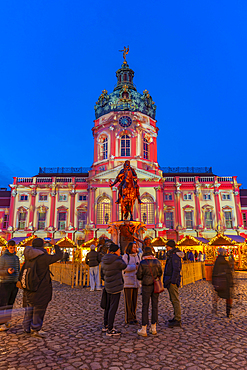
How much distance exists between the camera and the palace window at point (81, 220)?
38412 millimetres

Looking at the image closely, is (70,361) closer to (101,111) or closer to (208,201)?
(208,201)

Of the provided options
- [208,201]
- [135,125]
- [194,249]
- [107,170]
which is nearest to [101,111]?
[135,125]

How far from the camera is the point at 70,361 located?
174 inches

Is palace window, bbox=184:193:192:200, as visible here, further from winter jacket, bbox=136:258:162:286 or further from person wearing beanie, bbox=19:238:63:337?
person wearing beanie, bbox=19:238:63:337

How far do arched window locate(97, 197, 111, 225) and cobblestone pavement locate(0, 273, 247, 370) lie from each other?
2828 centimetres

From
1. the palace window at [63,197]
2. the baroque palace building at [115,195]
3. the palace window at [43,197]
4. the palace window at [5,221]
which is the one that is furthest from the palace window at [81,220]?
the palace window at [5,221]

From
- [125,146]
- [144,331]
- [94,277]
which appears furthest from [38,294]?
[125,146]

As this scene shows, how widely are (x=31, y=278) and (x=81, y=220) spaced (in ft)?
109

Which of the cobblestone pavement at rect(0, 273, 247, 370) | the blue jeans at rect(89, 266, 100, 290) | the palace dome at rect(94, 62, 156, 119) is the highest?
the palace dome at rect(94, 62, 156, 119)

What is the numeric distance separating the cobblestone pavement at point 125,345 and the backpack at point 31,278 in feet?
3.37

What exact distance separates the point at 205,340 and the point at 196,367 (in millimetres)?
1406

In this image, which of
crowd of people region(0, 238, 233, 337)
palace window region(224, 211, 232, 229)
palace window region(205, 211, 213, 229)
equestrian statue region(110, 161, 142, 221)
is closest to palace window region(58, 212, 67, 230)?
palace window region(205, 211, 213, 229)

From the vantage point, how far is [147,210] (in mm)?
36219

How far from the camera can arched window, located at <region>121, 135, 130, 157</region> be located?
3915 centimetres
